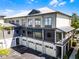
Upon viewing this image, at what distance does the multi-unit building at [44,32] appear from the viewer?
18.6 m

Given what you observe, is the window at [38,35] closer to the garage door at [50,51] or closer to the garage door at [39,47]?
the garage door at [39,47]

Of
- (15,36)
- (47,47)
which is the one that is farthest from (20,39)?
(47,47)

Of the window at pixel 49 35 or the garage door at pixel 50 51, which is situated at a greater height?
the window at pixel 49 35

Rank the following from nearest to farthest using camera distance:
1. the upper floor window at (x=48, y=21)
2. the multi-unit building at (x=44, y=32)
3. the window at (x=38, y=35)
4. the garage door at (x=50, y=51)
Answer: the multi-unit building at (x=44, y=32), the upper floor window at (x=48, y=21), the garage door at (x=50, y=51), the window at (x=38, y=35)

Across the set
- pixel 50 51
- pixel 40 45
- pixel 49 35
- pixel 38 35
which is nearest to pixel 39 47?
pixel 40 45

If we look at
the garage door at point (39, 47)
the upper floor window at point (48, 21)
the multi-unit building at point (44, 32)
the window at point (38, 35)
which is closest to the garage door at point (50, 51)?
the multi-unit building at point (44, 32)

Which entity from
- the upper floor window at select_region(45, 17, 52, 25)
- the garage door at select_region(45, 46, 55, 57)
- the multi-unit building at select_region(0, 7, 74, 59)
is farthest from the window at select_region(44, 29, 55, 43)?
the garage door at select_region(45, 46, 55, 57)

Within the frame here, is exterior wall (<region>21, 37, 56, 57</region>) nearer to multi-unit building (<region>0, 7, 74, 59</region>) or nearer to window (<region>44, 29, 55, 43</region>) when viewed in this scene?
multi-unit building (<region>0, 7, 74, 59</region>)

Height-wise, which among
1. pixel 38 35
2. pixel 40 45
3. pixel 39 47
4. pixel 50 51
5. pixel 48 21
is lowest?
pixel 50 51

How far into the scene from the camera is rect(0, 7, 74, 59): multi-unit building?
18.6 meters

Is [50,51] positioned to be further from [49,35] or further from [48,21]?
[48,21]

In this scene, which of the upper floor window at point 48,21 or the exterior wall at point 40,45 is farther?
the exterior wall at point 40,45

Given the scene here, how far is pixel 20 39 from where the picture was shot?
1133 inches

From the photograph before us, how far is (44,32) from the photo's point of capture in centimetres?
2100
